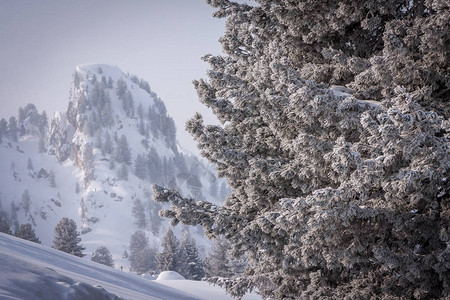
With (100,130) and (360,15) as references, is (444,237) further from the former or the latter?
(100,130)

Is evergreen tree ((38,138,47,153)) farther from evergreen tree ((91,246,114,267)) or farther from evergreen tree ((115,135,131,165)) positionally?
evergreen tree ((91,246,114,267))

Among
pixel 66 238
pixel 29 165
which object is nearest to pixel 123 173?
pixel 29 165

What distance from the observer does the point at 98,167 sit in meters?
158

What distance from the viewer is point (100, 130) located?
173750mm

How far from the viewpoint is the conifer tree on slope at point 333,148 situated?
13.1 feet

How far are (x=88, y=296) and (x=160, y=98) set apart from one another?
7823 inches

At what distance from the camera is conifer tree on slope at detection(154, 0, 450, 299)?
13.1 ft

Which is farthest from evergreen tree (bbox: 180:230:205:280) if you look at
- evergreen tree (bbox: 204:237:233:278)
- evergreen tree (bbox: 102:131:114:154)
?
evergreen tree (bbox: 102:131:114:154)

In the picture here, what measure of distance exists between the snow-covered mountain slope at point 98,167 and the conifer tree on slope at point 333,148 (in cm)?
10698

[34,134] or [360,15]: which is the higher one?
→ [34,134]

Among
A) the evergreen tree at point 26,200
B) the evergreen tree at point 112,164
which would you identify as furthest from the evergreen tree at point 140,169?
the evergreen tree at point 26,200

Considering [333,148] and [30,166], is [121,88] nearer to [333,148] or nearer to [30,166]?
[30,166]

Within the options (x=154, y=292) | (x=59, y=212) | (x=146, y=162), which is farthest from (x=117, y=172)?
(x=154, y=292)

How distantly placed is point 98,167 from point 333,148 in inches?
6401
